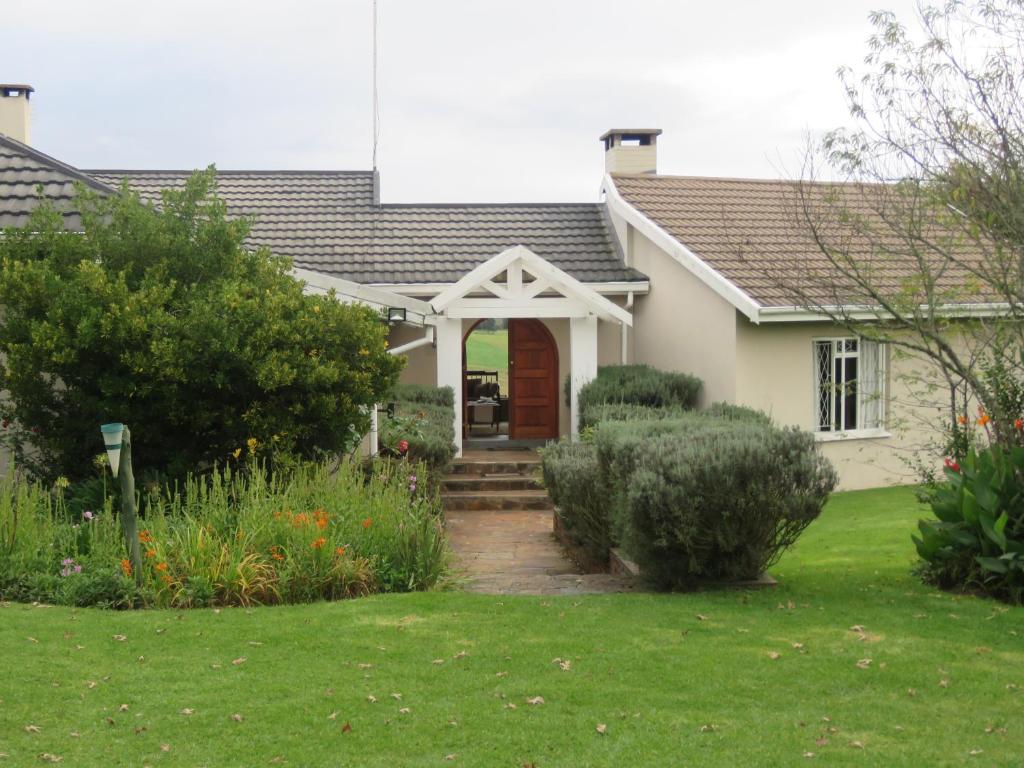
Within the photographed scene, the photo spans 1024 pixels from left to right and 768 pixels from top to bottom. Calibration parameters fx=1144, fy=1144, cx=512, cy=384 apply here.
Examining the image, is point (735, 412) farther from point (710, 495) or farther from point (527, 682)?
point (527, 682)

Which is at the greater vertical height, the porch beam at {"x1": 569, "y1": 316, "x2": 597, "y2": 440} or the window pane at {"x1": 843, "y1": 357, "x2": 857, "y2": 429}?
the porch beam at {"x1": 569, "y1": 316, "x2": 597, "y2": 440}

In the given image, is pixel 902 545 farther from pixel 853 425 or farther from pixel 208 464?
pixel 208 464

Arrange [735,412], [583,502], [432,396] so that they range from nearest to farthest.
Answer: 1. [583,502]
2. [735,412]
3. [432,396]

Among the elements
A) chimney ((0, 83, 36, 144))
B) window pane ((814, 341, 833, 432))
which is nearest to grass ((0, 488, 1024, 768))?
window pane ((814, 341, 833, 432))

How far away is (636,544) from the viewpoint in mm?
9336

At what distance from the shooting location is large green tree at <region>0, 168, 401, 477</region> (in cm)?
1111

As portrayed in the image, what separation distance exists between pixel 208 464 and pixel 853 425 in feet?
35.0

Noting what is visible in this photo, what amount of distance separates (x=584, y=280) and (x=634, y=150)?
15.0 ft

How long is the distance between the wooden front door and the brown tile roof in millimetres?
2937

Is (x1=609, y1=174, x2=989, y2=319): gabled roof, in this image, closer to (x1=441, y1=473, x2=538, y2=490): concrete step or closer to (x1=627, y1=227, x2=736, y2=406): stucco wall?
(x1=627, y1=227, x2=736, y2=406): stucco wall

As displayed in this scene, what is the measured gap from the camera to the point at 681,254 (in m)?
18.2

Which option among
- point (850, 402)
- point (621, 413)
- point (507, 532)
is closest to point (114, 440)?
point (507, 532)

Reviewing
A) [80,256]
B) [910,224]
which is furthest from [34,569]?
[910,224]

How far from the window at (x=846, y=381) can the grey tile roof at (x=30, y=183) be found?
10.8 meters
